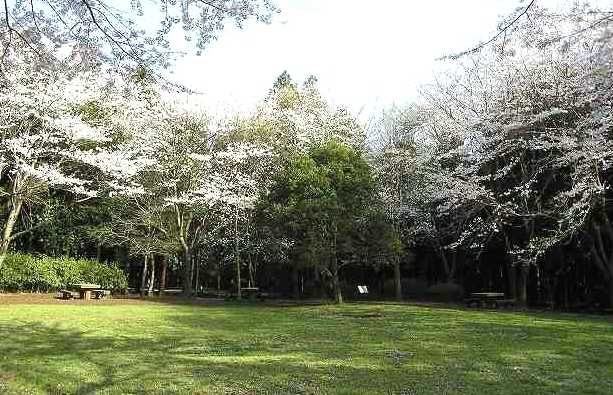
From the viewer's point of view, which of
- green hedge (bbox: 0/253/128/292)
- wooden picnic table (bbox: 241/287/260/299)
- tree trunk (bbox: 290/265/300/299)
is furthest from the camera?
tree trunk (bbox: 290/265/300/299)

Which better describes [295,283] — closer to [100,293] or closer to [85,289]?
[100,293]

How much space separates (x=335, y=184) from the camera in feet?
51.0

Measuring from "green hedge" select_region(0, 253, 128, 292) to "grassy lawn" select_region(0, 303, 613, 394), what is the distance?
26.1 ft

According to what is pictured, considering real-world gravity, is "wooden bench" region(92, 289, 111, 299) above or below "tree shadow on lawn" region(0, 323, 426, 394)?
above

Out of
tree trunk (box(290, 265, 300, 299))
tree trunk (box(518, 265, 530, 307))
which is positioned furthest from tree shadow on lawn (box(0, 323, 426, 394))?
tree trunk (box(290, 265, 300, 299))

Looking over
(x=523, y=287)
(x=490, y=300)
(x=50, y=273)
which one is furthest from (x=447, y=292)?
(x=50, y=273)

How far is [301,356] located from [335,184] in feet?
31.2

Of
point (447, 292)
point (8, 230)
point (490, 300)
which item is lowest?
point (490, 300)

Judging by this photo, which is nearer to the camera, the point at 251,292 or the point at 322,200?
the point at 322,200

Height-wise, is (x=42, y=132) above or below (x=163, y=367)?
above

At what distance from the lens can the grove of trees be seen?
14.8m

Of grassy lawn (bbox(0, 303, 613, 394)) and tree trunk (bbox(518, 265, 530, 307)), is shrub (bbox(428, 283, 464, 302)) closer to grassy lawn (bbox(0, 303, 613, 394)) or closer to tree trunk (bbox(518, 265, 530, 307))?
tree trunk (bbox(518, 265, 530, 307))

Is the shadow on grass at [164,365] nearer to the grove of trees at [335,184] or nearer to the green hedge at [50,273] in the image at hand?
the grove of trees at [335,184]

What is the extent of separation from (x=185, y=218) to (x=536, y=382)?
16221 mm
